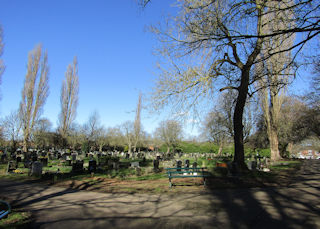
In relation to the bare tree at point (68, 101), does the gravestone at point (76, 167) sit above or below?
below

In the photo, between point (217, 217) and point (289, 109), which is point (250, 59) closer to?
point (217, 217)

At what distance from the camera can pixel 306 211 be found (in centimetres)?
487

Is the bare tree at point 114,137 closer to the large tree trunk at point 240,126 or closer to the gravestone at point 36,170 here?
the gravestone at point 36,170

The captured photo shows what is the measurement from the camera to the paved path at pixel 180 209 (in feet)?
14.4

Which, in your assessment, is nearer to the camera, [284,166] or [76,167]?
[76,167]

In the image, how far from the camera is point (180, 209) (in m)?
5.38

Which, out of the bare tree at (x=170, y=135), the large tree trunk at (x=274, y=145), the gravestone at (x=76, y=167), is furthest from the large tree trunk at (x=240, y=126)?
the bare tree at (x=170, y=135)

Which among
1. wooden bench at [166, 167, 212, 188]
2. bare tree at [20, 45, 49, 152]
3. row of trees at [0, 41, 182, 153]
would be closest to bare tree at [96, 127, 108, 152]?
row of trees at [0, 41, 182, 153]

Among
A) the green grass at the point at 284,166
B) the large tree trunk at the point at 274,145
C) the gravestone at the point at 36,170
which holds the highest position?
the large tree trunk at the point at 274,145

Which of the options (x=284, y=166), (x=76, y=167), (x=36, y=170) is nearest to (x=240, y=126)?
(x=284, y=166)

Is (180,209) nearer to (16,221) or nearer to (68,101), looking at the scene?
(16,221)

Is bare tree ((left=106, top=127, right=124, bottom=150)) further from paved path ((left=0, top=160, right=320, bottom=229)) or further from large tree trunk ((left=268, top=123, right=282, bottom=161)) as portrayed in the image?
paved path ((left=0, top=160, right=320, bottom=229))

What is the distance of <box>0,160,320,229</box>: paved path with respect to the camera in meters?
4.39

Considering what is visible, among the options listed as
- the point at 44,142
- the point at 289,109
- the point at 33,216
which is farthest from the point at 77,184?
the point at 44,142
